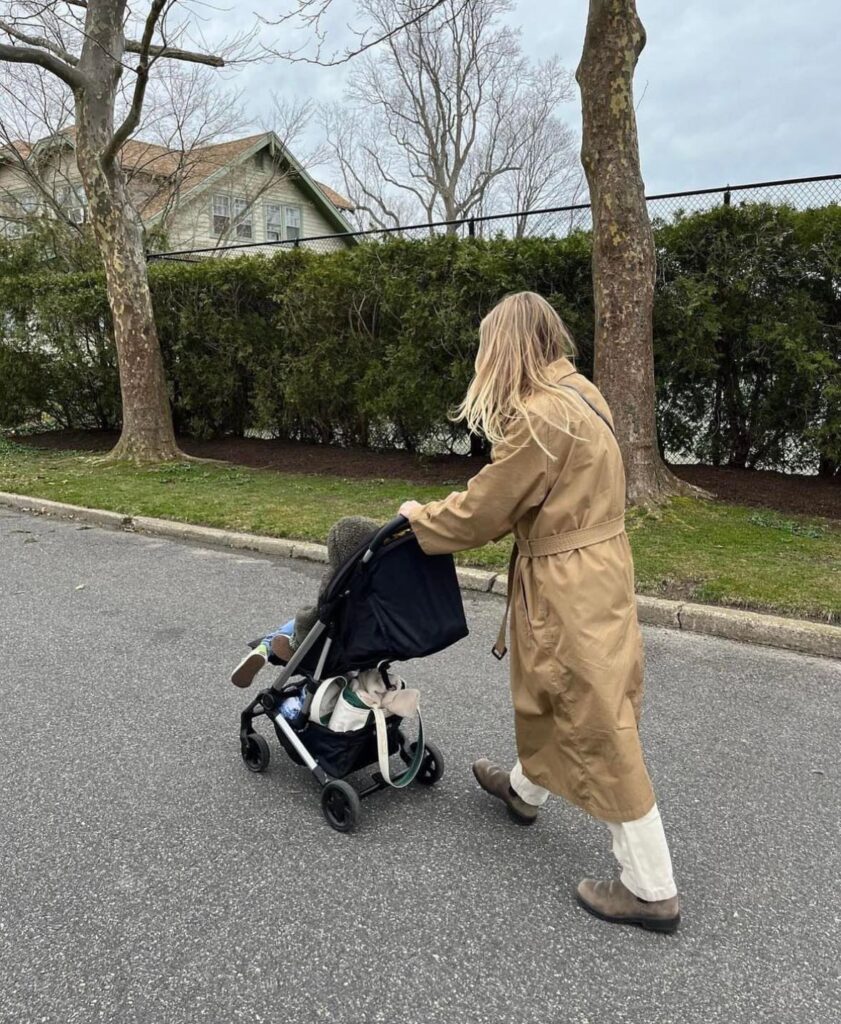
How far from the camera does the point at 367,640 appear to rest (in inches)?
108

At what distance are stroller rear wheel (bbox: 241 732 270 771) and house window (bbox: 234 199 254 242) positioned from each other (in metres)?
25.3

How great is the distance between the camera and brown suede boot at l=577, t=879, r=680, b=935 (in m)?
2.36

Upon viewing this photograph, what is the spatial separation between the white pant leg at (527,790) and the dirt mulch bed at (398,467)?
5.71 m

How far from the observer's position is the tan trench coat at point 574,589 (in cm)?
233

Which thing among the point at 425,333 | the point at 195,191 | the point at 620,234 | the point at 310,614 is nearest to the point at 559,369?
the point at 310,614

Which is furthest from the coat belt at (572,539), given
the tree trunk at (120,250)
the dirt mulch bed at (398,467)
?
the tree trunk at (120,250)

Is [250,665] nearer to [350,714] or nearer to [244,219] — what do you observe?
[350,714]

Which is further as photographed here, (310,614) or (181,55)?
(181,55)

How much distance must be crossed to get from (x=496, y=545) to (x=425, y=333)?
3.77m

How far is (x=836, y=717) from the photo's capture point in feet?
12.3

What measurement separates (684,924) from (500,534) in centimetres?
135

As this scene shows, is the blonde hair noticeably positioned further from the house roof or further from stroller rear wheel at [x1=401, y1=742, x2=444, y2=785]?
the house roof

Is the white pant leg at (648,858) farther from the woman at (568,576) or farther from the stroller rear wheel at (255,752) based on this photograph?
the stroller rear wheel at (255,752)

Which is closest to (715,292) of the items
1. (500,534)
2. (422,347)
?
(422,347)
